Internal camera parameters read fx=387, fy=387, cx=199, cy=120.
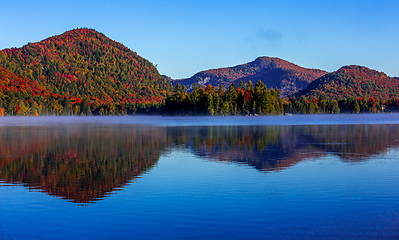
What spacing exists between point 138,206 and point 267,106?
623 ft

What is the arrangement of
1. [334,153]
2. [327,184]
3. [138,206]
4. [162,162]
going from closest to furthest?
[138,206]
[327,184]
[162,162]
[334,153]

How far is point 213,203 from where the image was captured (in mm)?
13773

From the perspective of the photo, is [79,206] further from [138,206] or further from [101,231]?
[101,231]

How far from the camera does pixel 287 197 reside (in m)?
14.6

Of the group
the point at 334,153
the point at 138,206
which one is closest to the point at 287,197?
the point at 138,206

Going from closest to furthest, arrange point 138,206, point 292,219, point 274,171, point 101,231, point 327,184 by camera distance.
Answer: point 101,231
point 292,219
point 138,206
point 327,184
point 274,171

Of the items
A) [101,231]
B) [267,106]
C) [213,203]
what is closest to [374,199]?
[213,203]

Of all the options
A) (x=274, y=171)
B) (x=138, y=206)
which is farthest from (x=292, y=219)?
(x=274, y=171)

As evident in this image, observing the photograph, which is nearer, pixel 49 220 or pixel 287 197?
pixel 49 220

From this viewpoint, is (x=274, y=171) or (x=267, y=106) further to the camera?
(x=267, y=106)

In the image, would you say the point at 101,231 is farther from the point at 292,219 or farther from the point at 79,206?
the point at 292,219

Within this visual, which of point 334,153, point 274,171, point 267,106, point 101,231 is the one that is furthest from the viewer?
point 267,106

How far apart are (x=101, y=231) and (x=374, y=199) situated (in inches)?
383

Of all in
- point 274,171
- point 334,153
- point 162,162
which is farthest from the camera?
point 334,153
